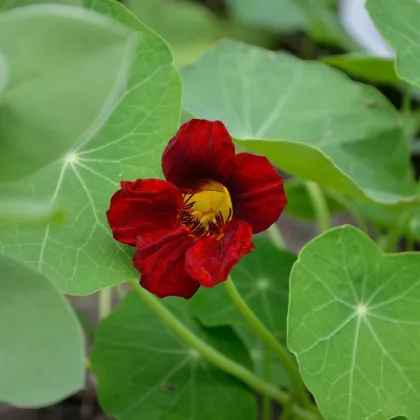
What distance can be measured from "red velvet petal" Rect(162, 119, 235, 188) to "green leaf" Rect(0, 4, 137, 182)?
171mm

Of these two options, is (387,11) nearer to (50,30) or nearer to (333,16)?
Answer: (50,30)

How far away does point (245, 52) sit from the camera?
1039mm

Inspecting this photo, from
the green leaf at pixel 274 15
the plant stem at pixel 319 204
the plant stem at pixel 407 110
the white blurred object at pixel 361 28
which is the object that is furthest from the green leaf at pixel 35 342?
the green leaf at pixel 274 15

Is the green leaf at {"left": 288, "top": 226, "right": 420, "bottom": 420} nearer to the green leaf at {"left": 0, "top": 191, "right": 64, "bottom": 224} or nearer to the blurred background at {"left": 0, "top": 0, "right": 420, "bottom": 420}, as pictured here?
the green leaf at {"left": 0, "top": 191, "right": 64, "bottom": 224}

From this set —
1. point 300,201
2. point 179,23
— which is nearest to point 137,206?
point 300,201

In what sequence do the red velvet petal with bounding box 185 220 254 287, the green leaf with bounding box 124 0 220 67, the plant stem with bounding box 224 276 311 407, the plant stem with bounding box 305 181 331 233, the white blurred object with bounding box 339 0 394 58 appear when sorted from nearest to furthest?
the red velvet petal with bounding box 185 220 254 287 → the plant stem with bounding box 224 276 311 407 → the plant stem with bounding box 305 181 331 233 → the white blurred object with bounding box 339 0 394 58 → the green leaf with bounding box 124 0 220 67

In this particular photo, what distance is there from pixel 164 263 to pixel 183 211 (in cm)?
6

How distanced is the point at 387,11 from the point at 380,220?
1.01 ft

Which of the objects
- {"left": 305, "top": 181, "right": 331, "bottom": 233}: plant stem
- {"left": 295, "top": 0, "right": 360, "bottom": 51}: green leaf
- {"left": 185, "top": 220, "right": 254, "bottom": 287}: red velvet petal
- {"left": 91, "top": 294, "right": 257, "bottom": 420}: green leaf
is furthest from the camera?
{"left": 295, "top": 0, "right": 360, "bottom": 51}: green leaf

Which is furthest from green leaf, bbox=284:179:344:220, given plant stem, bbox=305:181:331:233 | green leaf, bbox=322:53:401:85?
green leaf, bbox=322:53:401:85

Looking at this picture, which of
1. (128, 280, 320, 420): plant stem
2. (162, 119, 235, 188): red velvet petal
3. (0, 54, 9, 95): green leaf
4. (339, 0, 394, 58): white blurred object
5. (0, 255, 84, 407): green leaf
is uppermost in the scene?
(0, 54, 9, 95): green leaf

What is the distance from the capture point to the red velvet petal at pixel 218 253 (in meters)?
0.58

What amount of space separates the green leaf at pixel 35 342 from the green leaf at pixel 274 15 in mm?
1534

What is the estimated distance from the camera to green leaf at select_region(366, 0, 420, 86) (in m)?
0.76
